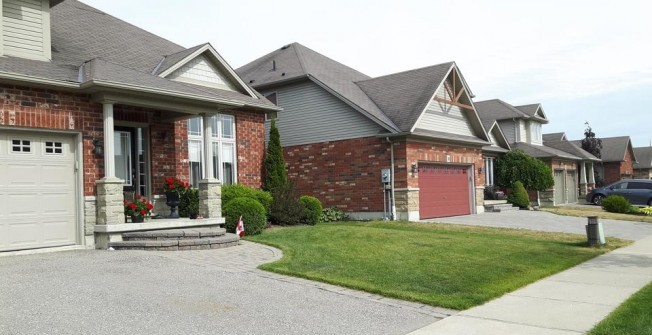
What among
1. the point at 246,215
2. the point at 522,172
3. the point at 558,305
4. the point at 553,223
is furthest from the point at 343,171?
the point at 558,305

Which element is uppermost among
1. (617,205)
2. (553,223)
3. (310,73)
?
(310,73)

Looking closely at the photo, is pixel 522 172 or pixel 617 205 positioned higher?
pixel 522 172

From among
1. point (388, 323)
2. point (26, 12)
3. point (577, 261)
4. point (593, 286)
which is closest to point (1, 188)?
point (26, 12)

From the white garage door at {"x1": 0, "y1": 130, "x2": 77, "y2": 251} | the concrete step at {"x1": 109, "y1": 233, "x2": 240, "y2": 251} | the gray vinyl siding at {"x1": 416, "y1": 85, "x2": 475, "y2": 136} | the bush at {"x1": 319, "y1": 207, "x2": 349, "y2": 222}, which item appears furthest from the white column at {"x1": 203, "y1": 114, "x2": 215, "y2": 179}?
the gray vinyl siding at {"x1": 416, "y1": 85, "x2": 475, "y2": 136}

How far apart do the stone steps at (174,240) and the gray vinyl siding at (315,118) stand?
9.80m

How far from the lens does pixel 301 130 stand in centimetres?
2228

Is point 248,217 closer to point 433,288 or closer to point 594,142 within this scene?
point 433,288

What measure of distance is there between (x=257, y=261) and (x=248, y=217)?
3945 millimetres

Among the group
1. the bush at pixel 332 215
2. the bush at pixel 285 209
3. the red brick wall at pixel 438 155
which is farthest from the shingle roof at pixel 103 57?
the red brick wall at pixel 438 155

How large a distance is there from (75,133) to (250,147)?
6589 mm

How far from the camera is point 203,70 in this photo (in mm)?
16078

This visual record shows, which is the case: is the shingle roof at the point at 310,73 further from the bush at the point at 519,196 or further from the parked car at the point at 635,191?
the parked car at the point at 635,191

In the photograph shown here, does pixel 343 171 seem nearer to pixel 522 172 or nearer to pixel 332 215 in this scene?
pixel 332 215

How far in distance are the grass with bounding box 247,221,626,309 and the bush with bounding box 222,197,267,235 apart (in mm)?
478
